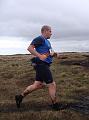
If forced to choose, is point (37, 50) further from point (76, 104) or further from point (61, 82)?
point (61, 82)

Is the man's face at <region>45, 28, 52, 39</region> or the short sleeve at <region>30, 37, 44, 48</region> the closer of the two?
the short sleeve at <region>30, 37, 44, 48</region>

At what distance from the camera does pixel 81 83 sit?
67.6 ft

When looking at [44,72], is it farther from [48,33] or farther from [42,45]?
[48,33]

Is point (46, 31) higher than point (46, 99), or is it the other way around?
point (46, 31)

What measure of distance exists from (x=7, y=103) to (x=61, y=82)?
6.87 m

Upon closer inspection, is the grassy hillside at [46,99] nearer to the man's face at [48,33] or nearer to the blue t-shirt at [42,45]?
the blue t-shirt at [42,45]

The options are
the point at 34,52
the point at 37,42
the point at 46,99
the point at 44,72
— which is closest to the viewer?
the point at 34,52

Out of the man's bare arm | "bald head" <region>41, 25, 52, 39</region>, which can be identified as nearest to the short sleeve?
the man's bare arm

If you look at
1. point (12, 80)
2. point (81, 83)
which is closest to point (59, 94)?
point (81, 83)

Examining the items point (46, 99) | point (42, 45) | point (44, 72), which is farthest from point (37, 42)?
point (46, 99)

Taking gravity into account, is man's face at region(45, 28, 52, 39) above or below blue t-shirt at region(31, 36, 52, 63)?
above

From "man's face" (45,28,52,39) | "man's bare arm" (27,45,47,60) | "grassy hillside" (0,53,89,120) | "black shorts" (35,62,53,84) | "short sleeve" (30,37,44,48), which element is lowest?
"grassy hillside" (0,53,89,120)

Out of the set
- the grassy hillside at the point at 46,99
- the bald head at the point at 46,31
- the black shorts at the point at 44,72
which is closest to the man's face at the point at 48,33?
the bald head at the point at 46,31

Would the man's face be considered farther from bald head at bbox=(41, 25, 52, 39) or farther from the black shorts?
the black shorts
